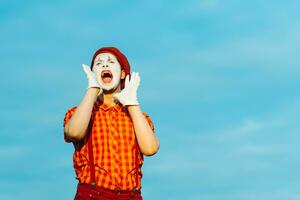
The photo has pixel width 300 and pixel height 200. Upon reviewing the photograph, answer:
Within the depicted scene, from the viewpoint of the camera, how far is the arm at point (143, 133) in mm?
8875

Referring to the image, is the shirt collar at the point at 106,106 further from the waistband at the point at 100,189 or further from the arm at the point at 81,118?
the waistband at the point at 100,189

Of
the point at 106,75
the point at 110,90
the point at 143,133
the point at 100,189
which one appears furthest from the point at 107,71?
the point at 100,189

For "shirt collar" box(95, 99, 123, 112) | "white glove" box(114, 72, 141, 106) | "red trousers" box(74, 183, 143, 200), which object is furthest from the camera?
"shirt collar" box(95, 99, 123, 112)

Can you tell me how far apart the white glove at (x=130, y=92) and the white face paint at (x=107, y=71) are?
0.12 meters

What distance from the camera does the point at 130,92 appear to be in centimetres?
900

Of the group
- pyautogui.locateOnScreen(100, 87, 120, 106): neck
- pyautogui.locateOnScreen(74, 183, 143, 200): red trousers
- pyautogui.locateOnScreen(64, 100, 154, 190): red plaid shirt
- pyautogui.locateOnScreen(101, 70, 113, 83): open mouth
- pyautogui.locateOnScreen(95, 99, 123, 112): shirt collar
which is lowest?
pyautogui.locateOnScreen(74, 183, 143, 200): red trousers

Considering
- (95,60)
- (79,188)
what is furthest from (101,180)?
(95,60)

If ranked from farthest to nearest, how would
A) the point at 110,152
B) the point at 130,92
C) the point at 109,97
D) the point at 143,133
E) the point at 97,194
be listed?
the point at 109,97
the point at 130,92
the point at 143,133
the point at 110,152
the point at 97,194

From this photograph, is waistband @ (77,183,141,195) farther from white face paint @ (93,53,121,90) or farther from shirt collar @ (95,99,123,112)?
white face paint @ (93,53,121,90)

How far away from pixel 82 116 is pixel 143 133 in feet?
2.34

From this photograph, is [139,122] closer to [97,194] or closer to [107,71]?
[107,71]

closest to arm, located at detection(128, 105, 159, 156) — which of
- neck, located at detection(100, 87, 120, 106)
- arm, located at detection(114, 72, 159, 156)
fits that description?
arm, located at detection(114, 72, 159, 156)

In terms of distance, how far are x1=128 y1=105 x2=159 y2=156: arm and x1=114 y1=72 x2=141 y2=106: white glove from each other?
71 mm

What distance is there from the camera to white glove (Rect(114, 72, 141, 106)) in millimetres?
8945
